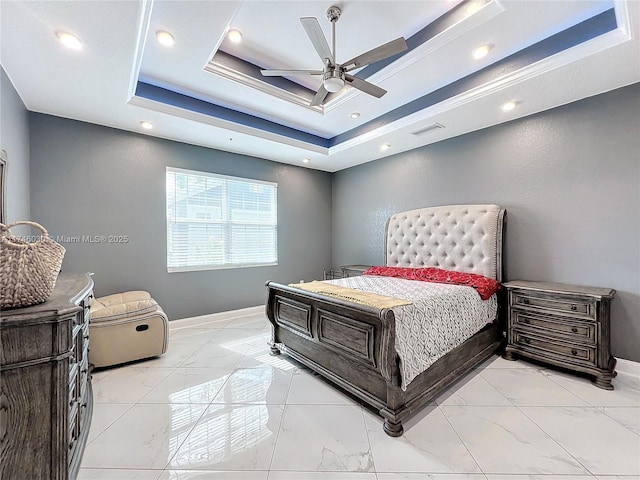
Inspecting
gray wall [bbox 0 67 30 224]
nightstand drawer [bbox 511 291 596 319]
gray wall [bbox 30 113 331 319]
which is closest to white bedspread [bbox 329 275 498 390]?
nightstand drawer [bbox 511 291 596 319]

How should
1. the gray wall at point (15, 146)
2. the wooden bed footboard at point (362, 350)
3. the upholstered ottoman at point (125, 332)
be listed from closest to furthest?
the wooden bed footboard at point (362, 350) → the gray wall at point (15, 146) → the upholstered ottoman at point (125, 332)

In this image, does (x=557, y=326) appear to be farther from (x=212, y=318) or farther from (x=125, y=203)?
(x=125, y=203)

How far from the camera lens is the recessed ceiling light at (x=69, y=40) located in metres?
1.83

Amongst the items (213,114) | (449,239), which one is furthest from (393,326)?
(213,114)

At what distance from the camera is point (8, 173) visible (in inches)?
91.0

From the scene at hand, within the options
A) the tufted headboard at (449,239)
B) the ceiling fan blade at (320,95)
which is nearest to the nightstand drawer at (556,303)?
the tufted headboard at (449,239)

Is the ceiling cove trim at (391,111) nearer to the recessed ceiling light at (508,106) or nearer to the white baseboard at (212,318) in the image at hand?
the recessed ceiling light at (508,106)

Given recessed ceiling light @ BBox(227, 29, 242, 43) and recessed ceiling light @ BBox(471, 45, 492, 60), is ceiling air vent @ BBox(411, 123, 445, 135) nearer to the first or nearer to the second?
recessed ceiling light @ BBox(471, 45, 492, 60)

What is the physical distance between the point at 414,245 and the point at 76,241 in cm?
422

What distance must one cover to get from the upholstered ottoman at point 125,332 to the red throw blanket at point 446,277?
2.68 meters

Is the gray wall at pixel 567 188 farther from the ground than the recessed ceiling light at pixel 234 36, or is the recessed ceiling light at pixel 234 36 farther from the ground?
the recessed ceiling light at pixel 234 36

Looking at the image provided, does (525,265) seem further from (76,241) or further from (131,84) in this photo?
(76,241)

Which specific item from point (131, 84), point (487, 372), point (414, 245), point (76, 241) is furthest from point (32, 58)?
point (487, 372)

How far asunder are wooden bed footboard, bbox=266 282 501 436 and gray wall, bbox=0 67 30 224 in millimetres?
2417
